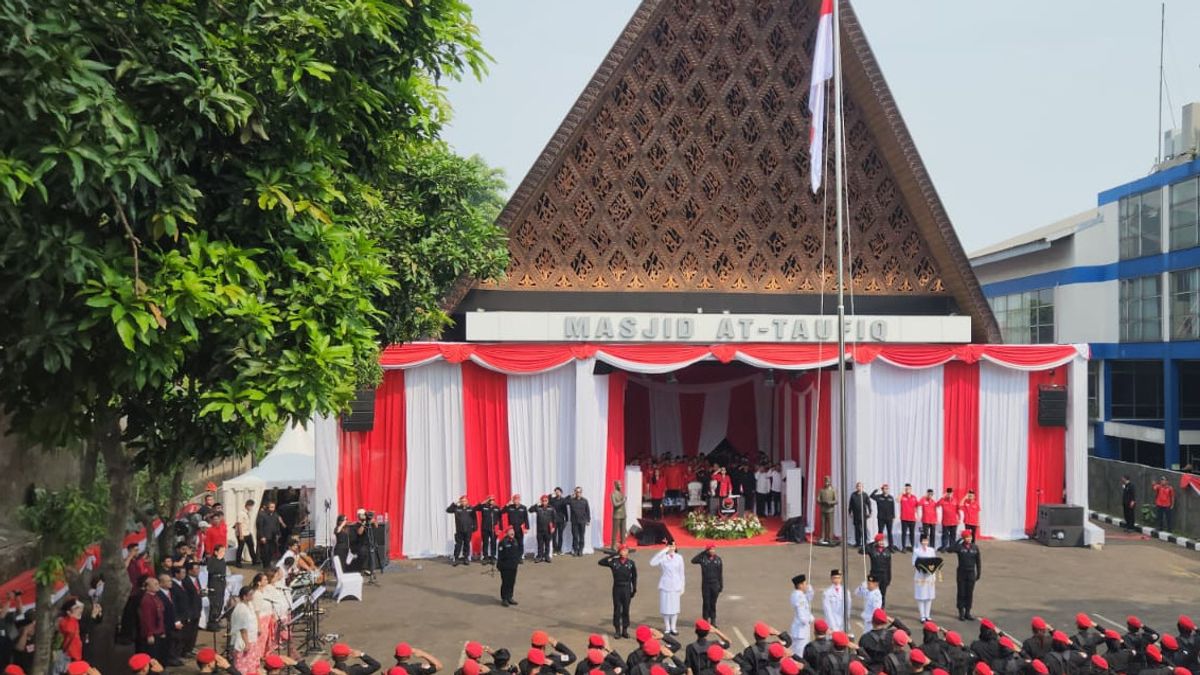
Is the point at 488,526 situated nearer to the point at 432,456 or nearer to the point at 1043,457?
the point at 432,456

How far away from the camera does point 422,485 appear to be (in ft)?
69.9

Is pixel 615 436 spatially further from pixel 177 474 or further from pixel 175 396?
pixel 175 396

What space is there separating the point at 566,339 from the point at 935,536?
10430 millimetres

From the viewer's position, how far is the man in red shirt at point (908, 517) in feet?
70.8

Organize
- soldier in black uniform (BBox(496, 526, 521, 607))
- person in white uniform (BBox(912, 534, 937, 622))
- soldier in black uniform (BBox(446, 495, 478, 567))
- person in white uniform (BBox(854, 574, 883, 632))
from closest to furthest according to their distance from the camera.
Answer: person in white uniform (BBox(854, 574, 883, 632)) → person in white uniform (BBox(912, 534, 937, 622)) → soldier in black uniform (BBox(496, 526, 521, 607)) → soldier in black uniform (BBox(446, 495, 478, 567))

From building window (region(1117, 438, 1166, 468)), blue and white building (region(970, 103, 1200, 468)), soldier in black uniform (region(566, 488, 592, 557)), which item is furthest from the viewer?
building window (region(1117, 438, 1166, 468))

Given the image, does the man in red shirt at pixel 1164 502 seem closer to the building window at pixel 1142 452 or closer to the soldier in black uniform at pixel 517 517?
the building window at pixel 1142 452

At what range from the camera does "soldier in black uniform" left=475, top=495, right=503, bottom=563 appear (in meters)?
20.5

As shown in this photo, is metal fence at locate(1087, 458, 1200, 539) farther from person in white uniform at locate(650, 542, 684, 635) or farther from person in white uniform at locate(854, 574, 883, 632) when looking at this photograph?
person in white uniform at locate(650, 542, 684, 635)

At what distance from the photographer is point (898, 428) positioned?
22.8 metres

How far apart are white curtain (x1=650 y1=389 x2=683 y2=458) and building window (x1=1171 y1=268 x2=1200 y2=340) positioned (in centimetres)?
1945

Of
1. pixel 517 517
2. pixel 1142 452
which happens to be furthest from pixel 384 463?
pixel 1142 452

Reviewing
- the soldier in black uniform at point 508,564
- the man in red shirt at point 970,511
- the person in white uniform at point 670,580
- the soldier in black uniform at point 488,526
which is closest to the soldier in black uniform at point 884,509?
the man in red shirt at point 970,511

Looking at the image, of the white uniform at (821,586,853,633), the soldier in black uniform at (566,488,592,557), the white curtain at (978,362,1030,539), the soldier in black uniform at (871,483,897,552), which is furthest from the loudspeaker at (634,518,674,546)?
the white uniform at (821,586,853,633)
